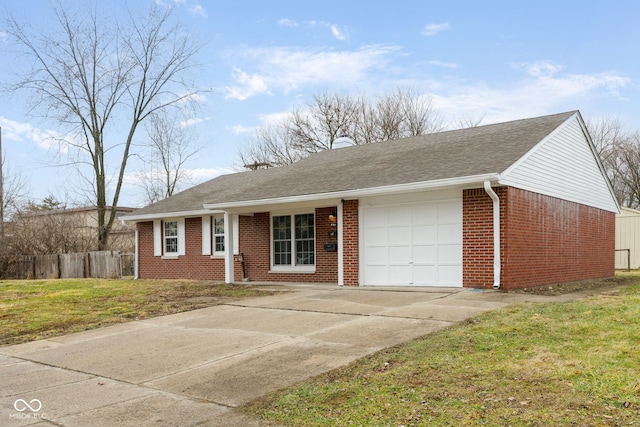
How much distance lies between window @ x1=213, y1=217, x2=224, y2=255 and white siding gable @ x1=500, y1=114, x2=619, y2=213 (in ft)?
34.0

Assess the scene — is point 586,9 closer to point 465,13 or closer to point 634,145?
point 465,13

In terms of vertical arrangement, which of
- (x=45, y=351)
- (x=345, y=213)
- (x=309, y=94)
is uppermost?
(x=309, y=94)

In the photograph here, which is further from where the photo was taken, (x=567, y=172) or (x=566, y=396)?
(x=567, y=172)

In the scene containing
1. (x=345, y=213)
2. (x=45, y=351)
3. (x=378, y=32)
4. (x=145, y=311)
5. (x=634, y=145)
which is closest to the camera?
(x=45, y=351)

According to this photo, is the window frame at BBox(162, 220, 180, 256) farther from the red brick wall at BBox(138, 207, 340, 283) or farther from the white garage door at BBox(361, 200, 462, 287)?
the white garage door at BBox(361, 200, 462, 287)

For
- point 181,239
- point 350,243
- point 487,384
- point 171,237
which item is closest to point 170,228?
point 171,237

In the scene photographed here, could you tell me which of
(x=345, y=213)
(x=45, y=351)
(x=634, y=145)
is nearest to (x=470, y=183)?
(x=345, y=213)

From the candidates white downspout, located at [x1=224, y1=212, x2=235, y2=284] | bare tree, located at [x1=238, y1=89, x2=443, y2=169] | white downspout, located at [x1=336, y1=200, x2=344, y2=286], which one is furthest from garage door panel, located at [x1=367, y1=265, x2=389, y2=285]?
bare tree, located at [x1=238, y1=89, x2=443, y2=169]

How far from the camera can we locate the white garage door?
12.2 meters

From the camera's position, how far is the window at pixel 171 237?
19875 mm

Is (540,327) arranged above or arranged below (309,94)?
below

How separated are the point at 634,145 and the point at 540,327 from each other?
36.3 m

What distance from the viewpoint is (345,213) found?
45.5 ft

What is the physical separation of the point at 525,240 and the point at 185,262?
39.8 feet
